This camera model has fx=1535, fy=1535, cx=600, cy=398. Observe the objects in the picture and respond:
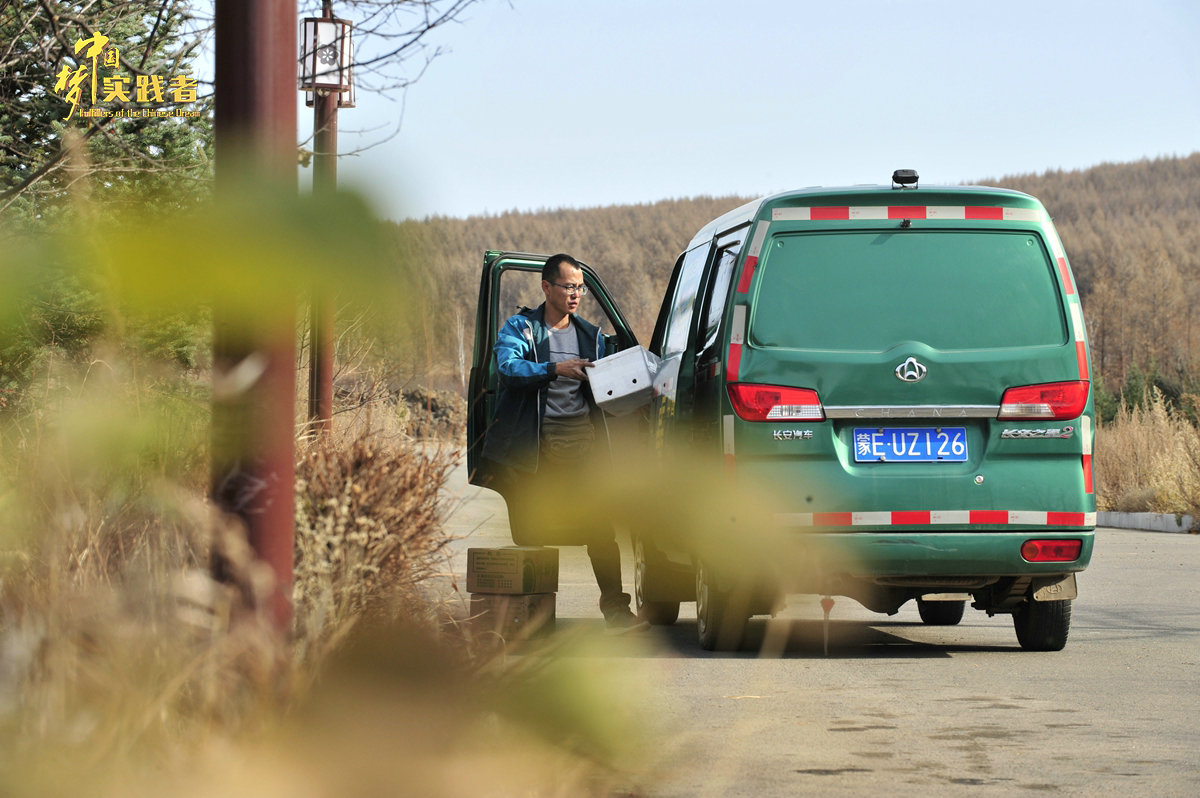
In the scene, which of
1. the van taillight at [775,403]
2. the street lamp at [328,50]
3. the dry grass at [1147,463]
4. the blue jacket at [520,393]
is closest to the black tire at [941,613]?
the blue jacket at [520,393]

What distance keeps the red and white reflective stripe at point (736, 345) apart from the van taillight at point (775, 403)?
0.20 ft

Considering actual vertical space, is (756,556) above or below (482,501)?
above

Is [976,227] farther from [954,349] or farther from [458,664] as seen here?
[458,664]

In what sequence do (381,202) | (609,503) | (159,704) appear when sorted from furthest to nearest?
(609,503) → (159,704) → (381,202)

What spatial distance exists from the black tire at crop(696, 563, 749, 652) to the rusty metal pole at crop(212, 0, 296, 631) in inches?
172

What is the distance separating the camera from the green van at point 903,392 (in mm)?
7227

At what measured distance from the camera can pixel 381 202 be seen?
1715 mm

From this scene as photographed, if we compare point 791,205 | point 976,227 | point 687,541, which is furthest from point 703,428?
point 976,227

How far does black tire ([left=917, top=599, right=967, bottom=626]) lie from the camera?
32.7 ft

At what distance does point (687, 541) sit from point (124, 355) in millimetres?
5522

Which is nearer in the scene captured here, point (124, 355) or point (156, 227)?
point (156, 227)

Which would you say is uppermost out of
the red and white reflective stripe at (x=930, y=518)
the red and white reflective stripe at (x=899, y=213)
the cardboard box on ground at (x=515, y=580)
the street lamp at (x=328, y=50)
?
the street lamp at (x=328, y=50)

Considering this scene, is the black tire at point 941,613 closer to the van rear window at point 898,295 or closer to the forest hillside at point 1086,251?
the van rear window at point 898,295

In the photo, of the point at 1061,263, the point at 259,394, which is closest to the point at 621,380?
the point at 1061,263
